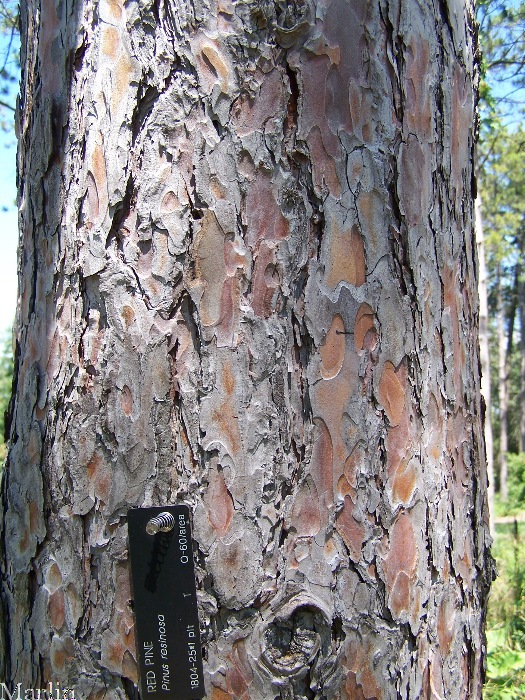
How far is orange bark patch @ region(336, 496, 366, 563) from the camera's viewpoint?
3.24 feet

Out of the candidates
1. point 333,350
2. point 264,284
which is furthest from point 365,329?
point 264,284

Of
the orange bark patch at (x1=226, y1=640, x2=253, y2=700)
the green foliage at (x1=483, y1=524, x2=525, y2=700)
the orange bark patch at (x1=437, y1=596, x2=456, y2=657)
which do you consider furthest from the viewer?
the green foliage at (x1=483, y1=524, x2=525, y2=700)

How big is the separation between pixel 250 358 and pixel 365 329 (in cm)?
19

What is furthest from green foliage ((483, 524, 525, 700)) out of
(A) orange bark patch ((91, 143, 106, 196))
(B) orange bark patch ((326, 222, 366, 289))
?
(A) orange bark patch ((91, 143, 106, 196))

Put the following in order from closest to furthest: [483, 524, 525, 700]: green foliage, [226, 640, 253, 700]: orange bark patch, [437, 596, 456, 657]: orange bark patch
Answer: [226, 640, 253, 700]: orange bark patch < [437, 596, 456, 657]: orange bark patch < [483, 524, 525, 700]: green foliage

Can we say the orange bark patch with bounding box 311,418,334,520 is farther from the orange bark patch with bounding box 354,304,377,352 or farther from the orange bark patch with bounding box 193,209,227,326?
the orange bark patch with bounding box 193,209,227,326

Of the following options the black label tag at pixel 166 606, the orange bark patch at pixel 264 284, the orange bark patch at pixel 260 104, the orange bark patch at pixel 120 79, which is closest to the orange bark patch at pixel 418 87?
the orange bark patch at pixel 260 104

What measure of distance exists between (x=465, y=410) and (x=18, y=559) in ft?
2.72

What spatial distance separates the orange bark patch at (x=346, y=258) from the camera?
1.01 meters

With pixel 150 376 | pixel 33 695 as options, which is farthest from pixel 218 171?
pixel 33 695

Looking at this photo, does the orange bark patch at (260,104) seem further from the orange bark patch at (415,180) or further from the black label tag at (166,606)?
the black label tag at (166,606)

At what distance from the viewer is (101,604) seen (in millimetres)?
1004

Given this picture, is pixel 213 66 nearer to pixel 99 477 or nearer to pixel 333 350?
pixel 333 350

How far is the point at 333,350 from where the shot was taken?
1.00 meters
